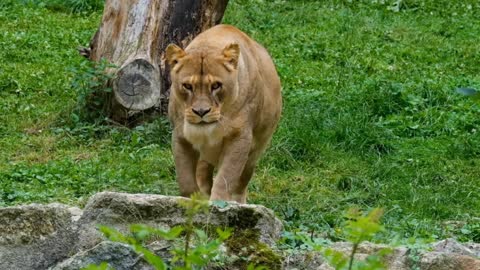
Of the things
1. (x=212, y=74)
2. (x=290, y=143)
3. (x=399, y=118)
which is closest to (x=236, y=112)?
(x=212, y=74)

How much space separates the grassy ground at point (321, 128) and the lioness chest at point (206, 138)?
71 cm

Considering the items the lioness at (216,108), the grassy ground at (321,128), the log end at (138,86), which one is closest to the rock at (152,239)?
the grassy ground at (321,128)

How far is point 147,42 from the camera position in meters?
11.1

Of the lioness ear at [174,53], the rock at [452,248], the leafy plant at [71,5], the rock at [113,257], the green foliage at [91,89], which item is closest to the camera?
the rock at [113,257]

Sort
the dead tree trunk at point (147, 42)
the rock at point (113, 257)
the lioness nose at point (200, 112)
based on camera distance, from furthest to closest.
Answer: the dead tree trunk at point (147, 42) < the lioness nose at point (200, 112) < the rock at point (113, 257)

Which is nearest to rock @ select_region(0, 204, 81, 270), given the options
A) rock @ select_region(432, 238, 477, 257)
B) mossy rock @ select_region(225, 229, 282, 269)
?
mossy rock @ select_region(225, 229, 282, 269)

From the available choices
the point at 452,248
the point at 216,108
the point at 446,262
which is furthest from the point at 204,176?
the point at 446,262

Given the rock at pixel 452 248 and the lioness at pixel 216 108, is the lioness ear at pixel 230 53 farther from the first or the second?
the rock at pixel 452 248

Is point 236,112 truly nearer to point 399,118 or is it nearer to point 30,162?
point 30,162

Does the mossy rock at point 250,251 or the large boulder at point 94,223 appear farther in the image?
the large boulder at point 94,223

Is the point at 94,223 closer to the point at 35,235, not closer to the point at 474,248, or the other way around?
the point at 35,235

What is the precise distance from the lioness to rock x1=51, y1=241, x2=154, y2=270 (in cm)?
296

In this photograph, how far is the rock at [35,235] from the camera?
523 centimetres

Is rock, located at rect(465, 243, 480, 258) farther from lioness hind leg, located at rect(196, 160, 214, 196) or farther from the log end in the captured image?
the log end
